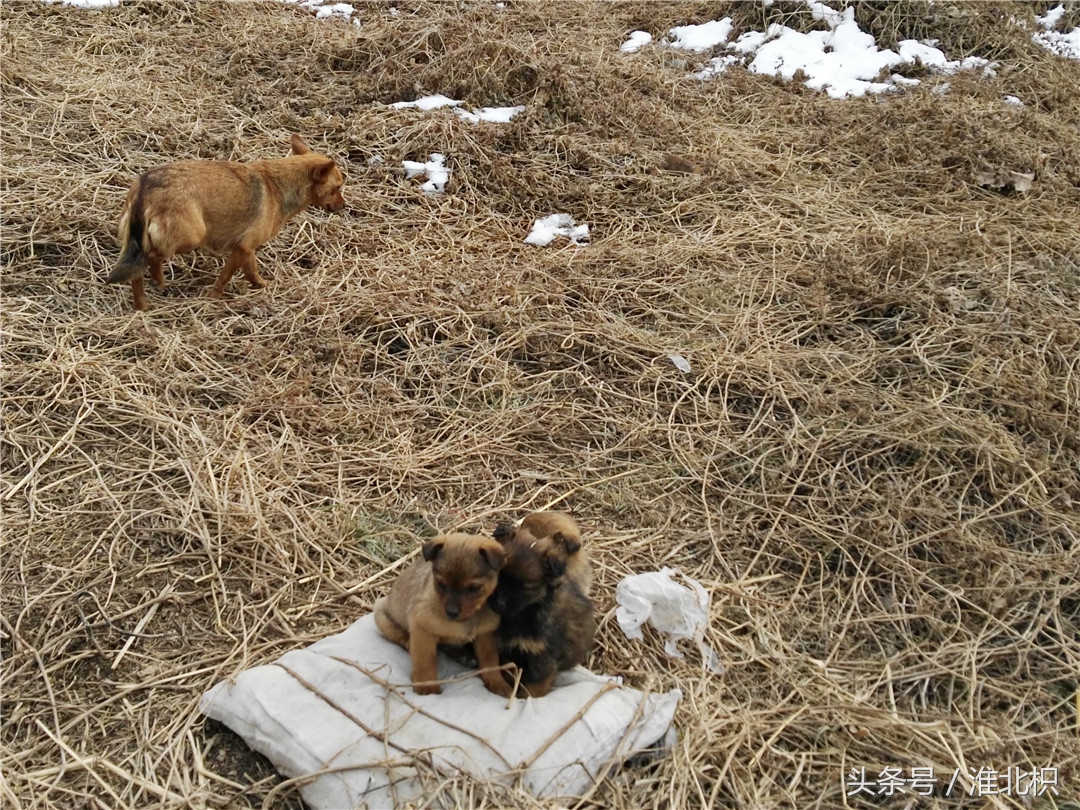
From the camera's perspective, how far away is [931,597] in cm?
413

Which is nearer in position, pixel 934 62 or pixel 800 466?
pixel 800 466

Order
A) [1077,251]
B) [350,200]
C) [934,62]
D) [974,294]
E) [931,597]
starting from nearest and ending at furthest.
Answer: [931,597]
[974,294]
[1077,251]
[350,200]
[934,62]

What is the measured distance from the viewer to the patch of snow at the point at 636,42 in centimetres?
1045

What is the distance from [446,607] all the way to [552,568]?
418 mm

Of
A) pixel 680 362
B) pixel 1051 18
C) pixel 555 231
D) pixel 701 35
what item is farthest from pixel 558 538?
pixel 1051 18

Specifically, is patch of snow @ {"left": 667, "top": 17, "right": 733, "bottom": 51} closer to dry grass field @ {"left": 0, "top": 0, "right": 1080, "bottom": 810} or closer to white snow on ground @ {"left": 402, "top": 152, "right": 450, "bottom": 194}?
dry grass field @ {"left": 0, "top": 0, "right": 1080, "bottom": 810}

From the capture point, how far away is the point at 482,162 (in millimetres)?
7523

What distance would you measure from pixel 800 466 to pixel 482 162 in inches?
160

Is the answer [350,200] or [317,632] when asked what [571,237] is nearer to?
[350,200]

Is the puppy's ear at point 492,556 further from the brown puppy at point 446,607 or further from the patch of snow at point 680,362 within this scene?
the patch of snow at point 680,362

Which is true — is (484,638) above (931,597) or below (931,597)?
above

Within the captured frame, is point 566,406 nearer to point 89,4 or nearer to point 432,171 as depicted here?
point 432,171

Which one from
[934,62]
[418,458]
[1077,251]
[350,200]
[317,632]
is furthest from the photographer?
[934,62]

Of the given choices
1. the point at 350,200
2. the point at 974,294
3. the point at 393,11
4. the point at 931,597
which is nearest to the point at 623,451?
the point at 931,597
